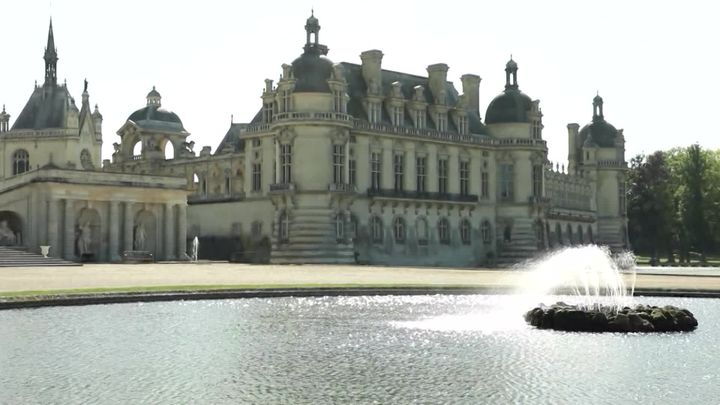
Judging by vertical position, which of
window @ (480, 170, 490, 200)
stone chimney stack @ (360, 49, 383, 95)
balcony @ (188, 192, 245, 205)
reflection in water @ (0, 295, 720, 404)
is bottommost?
reflection in water @ (0, 295, 720, 404)

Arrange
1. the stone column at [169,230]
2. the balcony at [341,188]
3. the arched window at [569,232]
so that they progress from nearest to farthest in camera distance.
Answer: the balcony at [341,188] < the stone column at [169,230] < the arched window at [569,232]

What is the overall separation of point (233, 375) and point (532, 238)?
239 ft

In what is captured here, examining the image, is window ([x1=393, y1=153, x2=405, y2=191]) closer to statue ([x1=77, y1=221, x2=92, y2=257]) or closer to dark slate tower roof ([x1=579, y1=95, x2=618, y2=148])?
statue ([x1=77, y1=221, x2=92, y2=257])

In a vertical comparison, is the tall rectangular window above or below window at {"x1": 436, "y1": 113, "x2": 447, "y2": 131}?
below

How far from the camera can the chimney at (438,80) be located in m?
88.1

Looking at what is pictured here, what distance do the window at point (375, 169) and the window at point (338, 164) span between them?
4565 millimetres

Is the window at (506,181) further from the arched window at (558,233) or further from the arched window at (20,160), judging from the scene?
the arched window at (20,160)

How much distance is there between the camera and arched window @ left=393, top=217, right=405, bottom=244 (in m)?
81.1

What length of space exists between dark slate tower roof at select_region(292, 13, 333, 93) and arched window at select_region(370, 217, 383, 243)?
37.9 ft

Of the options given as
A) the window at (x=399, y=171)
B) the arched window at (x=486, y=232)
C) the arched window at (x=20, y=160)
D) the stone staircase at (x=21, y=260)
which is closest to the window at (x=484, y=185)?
the arched window at (x=486, y=232)

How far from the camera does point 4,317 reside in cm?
2705

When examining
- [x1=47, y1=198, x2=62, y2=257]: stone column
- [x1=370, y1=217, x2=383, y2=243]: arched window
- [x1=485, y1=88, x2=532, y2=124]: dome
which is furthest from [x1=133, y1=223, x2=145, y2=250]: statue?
[x1=485, y1=88, x2=532, y2=124]: dome

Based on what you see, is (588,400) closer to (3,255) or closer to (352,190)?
(3,255)

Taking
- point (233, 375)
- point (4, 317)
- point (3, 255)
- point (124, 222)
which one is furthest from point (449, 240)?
point (233, 375)
